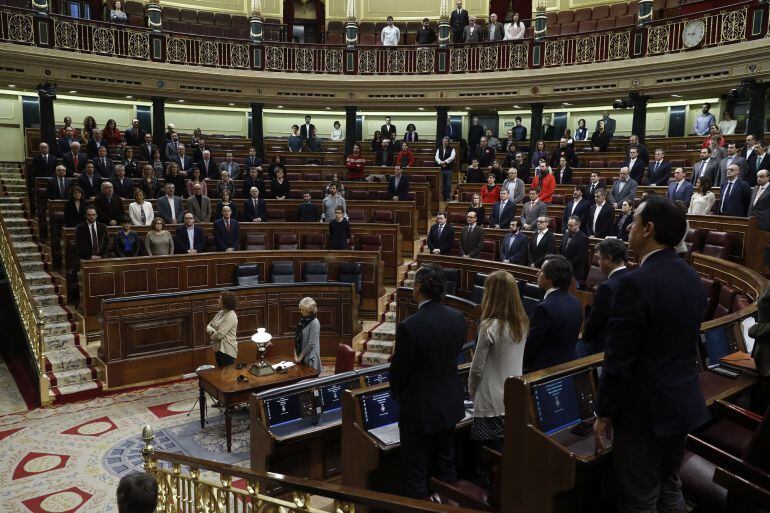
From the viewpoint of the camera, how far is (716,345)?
3332mm

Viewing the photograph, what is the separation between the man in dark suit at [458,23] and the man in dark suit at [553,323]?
39.8 feet

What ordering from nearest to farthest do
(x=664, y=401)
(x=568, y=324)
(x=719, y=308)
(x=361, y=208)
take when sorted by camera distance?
(x=664, y=401)
(x=568, y=324)
(x=719, y=308)
(x=361, y=208)

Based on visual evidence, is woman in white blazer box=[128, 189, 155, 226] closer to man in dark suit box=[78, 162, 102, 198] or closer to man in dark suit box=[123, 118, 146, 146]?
man in dark suit box=[78, 162, 102, 198]

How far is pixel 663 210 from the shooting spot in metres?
1.79

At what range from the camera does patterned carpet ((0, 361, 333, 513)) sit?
4.34 meters

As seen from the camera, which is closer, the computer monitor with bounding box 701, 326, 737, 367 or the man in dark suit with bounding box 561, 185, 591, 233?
the computer monitor with bounding box 701, 326, 737, 367

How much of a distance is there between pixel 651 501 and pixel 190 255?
6672 millimetres

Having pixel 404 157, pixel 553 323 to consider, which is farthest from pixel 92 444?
pixel 404 157

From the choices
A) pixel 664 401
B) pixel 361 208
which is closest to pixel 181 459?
pixel 664 401

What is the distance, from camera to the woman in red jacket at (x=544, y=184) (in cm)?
880

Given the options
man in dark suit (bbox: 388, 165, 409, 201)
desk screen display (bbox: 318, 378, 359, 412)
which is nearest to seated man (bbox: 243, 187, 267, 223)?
man in dark suit (bbox: 388, 165, 409, 201)

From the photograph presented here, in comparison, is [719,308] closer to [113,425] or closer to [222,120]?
[113,425]

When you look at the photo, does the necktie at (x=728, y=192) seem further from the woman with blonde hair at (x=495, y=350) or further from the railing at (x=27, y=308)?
the railing at (x=27, y=308)

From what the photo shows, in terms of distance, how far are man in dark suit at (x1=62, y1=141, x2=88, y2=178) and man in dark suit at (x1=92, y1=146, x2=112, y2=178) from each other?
511 millimetres
